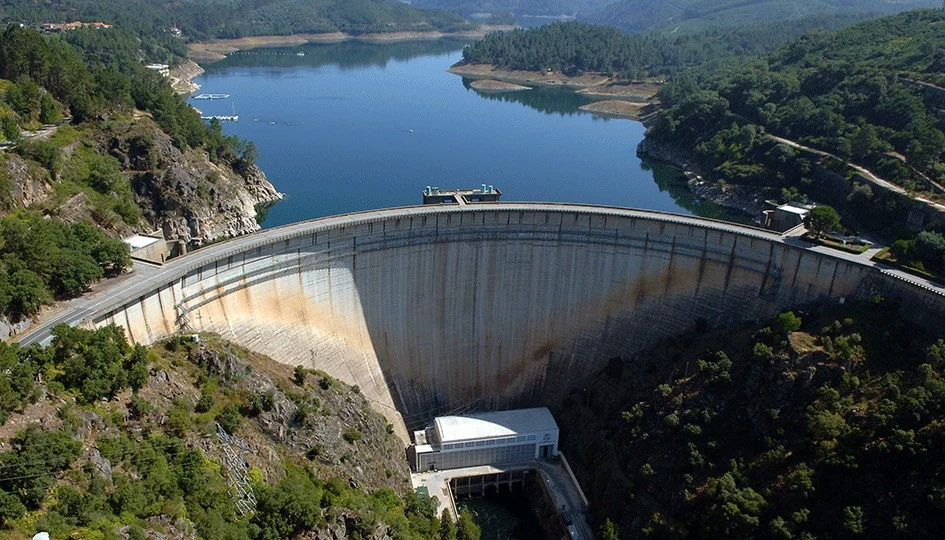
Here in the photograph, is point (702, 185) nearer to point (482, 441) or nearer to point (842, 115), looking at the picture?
point (842, 115)

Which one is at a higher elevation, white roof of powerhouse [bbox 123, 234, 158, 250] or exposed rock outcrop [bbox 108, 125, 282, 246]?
white roof of powerhouse [bbox 123, 234, 158, 250]

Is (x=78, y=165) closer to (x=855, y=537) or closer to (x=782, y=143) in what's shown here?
(x=855, y=537)

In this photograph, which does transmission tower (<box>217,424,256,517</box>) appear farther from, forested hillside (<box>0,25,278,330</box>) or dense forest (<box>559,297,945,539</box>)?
dense forest (<box>559,297,945,539</box>)

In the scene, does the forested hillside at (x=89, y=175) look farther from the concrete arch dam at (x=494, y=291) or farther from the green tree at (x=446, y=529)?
the green tree at (x=446, y=529)

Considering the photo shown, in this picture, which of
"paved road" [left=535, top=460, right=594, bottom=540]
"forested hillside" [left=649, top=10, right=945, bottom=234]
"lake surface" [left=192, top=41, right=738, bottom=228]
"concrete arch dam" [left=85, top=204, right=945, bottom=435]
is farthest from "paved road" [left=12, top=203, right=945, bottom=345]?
"lake surface" [left=192, top=41, right=738, bottom=228]

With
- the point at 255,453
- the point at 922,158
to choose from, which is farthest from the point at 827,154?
the point at 255,453

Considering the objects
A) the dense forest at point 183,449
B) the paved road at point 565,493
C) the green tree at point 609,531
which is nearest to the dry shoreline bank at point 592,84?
the paved road at point 565,493

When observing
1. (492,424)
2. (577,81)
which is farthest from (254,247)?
(577,81)
